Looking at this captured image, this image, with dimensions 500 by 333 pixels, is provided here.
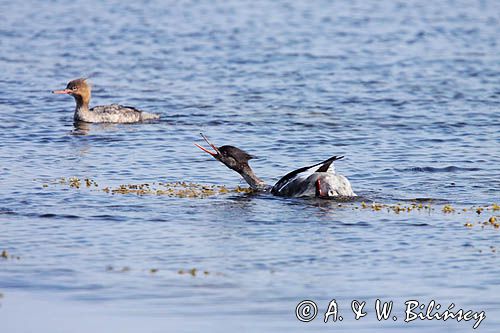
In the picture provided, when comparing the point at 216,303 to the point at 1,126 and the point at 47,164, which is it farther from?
the point at 1,126

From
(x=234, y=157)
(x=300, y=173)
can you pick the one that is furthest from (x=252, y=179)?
(x=300, y=173)

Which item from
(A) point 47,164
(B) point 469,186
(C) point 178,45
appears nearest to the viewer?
(B) point 469,186

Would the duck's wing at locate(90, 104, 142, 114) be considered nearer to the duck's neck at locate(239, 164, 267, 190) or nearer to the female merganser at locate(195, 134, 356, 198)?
the duck's neck at locate(239, 164, 267, 190)

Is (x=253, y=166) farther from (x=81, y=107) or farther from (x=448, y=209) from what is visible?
(x=81, y=107)

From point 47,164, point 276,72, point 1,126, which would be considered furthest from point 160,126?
point 276,72

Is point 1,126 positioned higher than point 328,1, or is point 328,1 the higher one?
point 328,1

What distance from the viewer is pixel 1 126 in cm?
2050

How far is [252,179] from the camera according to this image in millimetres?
15586

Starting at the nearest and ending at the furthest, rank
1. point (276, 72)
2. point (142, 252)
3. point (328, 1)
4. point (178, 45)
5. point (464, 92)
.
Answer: point (142, 252)
point (464, 92)
point (276, 72)
point (178, 45)
point (328, 1)

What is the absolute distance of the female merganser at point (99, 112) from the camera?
21.7 meters

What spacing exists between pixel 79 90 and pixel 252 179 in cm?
822

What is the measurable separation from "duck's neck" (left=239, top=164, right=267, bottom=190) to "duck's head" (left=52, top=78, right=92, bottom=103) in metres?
7.86

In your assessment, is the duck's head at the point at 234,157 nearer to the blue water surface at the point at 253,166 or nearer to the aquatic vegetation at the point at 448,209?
the blue water surface at the point at 253,166

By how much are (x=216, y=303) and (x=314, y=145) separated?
31.3ft
